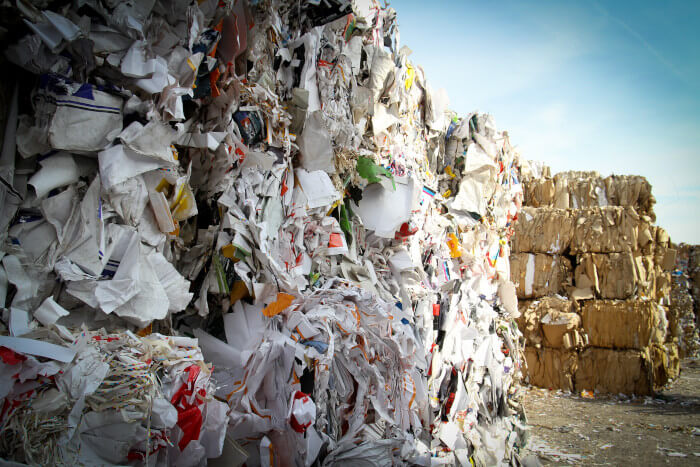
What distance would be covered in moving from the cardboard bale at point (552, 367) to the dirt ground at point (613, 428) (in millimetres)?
130

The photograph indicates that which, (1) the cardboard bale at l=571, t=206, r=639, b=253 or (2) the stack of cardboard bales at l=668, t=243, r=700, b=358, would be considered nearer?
Result: (1) the cardboard bale at l=571, t=206, r=639, b=253

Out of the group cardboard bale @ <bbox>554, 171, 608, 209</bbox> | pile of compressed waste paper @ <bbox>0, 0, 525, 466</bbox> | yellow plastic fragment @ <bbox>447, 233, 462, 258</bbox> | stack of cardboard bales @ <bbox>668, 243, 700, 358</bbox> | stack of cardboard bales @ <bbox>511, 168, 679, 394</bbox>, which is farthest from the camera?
stack of cardboard bales @ <bbox>668, 243, 700, 358</bbox>

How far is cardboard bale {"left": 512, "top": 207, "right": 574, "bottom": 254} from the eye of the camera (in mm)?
5906

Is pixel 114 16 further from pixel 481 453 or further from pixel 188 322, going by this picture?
pixel 481 453

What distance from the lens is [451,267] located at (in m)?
3.10

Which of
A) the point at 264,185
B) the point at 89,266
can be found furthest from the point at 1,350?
the point at 264,185

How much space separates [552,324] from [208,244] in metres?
5.25

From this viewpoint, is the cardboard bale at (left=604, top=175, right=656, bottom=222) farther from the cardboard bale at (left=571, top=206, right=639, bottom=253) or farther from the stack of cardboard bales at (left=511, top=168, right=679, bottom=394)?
the cardboard bale at (left=571, top=206, right=639, bottom=253)

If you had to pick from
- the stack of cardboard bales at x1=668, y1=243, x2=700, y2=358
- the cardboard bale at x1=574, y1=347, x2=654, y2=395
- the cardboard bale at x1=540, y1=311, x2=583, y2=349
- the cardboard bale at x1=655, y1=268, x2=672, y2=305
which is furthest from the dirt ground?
the stack of cardboard bales at x1=668, y1=243, x2=700, y2=358

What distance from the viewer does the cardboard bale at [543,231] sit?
591 cm

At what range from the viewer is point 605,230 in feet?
18.9

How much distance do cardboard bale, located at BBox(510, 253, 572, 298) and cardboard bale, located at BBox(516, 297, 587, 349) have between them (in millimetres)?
164

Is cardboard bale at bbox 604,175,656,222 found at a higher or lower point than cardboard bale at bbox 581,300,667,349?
higher

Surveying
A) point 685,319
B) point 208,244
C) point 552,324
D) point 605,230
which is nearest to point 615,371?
point 552,324
